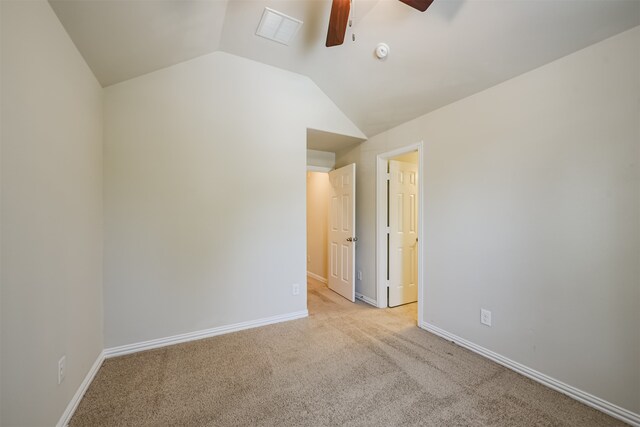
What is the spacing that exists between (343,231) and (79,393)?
113 inches

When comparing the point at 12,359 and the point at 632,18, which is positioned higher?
the point at 632,18

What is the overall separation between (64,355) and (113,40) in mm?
1972

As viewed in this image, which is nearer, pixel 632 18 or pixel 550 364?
pixel 632 18

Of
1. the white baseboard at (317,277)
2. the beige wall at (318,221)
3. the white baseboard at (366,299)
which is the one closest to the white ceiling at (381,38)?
the beige wall at (318,221)

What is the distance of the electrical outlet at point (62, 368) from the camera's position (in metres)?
1.41

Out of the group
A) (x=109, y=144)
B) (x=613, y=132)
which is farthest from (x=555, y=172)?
(x=109, y=144)

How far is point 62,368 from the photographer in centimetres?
144

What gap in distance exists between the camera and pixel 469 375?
1.88m

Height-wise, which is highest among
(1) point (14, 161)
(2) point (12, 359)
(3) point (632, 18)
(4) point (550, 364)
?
(3) point (632, 18)

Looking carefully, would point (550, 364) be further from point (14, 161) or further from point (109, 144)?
point (109, 144)

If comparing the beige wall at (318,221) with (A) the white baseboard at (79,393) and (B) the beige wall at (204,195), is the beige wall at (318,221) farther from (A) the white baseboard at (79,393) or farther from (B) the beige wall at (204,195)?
(A) the white baseboard at (79,393)

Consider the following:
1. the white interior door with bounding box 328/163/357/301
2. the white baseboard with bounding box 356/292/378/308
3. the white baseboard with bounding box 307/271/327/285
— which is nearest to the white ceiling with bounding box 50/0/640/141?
the white interior door with bounding box 328/163/357/301

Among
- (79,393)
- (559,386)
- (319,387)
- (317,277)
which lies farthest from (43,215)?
(317,277)

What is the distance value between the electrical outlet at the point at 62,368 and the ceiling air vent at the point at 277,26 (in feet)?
8.74
